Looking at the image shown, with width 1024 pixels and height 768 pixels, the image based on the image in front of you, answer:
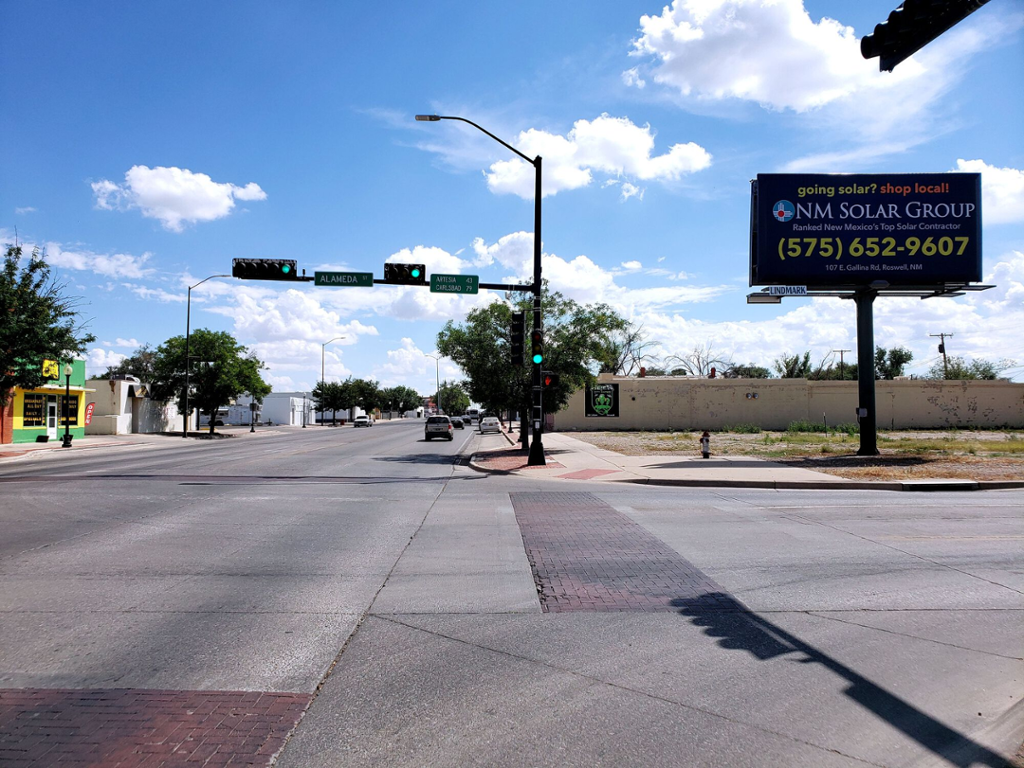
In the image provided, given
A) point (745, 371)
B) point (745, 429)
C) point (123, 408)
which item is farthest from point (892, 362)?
point (123, 408)

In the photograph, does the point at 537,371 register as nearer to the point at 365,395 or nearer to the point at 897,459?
the point at 897,459

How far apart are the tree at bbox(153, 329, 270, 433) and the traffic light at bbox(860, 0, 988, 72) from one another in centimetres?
5039

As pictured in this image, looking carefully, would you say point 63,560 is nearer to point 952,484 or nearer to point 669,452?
point 952,484

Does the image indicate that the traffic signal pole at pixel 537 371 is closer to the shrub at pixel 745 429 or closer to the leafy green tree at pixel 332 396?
the shrub at pixel 745 429

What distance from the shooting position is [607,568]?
8297 millimetres

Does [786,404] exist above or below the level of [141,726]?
above

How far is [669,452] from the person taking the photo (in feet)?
90.4

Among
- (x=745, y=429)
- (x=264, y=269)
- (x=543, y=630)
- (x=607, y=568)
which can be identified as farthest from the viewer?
(x=745, y=429)

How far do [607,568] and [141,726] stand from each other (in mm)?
5210

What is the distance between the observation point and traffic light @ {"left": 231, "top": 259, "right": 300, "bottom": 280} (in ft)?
67.8

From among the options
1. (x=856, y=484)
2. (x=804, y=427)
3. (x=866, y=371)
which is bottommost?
(x=856, y=484)

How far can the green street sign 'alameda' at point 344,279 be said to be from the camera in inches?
866

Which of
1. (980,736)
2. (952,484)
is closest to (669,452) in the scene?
(952,484)

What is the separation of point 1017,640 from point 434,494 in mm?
11378
